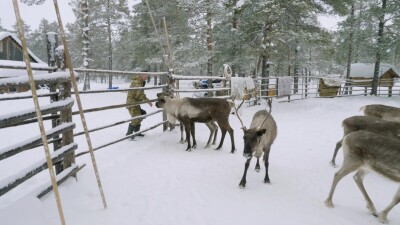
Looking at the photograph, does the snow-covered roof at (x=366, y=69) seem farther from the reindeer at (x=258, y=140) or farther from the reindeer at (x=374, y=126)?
the reindeer at (x=258, y=140)

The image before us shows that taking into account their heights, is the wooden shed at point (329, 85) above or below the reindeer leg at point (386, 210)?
above

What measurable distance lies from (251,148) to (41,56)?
6010cm

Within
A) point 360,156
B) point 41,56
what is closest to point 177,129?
point 360,156

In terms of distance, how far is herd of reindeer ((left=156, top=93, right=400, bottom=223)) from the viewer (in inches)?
136

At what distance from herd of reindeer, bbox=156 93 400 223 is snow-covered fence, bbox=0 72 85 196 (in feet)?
8.24

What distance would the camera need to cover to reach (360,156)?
3643 mm

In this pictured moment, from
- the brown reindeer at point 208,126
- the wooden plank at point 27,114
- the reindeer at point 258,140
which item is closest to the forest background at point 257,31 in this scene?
the brown reindeer at point 208,126

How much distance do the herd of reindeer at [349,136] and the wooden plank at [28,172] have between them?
98.2 inches

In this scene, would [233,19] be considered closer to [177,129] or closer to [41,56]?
[177,129]

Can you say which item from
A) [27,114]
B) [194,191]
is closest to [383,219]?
[194,191]

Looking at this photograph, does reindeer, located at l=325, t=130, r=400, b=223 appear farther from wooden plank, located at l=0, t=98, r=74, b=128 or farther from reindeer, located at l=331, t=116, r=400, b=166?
wooden plank, located at l=0, t=98, r=74, b=128

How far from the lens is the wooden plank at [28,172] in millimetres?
2710

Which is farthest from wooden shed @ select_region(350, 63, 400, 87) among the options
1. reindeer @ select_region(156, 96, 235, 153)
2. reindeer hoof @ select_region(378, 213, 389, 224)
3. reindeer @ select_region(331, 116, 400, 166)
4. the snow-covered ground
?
reindeer hoof @ select_region(378, 213, 389, 224)

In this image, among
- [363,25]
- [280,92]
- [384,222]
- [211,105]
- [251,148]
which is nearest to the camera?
[384,222]
